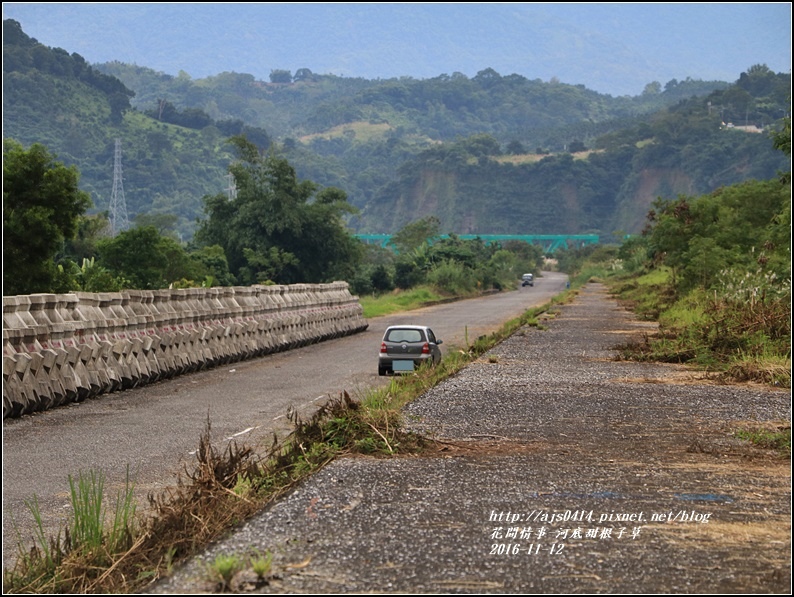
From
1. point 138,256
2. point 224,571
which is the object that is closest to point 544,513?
point 224,571

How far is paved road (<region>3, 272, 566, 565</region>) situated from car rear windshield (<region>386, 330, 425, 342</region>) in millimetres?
866

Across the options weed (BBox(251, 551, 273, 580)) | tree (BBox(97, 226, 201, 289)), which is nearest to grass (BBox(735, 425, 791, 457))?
weed (BBox(251, 551, 273, 580))

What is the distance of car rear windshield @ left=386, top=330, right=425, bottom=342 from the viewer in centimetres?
2486

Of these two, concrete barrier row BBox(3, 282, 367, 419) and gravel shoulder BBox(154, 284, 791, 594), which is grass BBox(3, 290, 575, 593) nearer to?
gravel shoulder BBox(154, 284, 791, 594)

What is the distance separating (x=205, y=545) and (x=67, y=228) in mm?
27252

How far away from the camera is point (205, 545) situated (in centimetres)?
736

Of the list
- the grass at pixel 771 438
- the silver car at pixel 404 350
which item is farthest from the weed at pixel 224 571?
the silver car at pixel 404 350

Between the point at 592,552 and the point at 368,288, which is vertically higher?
the point at 592,552

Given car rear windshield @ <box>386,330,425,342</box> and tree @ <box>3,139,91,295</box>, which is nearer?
car rear windshield @ <box>386,330,425,342</box>

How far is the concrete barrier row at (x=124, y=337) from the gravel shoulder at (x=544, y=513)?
615 cm

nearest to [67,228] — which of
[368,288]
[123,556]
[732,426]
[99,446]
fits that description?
[99,446]

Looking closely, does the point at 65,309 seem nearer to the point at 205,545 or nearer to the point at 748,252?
the point at 205,545

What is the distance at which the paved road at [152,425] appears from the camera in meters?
11.3

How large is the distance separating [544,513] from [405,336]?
17.0 meters
